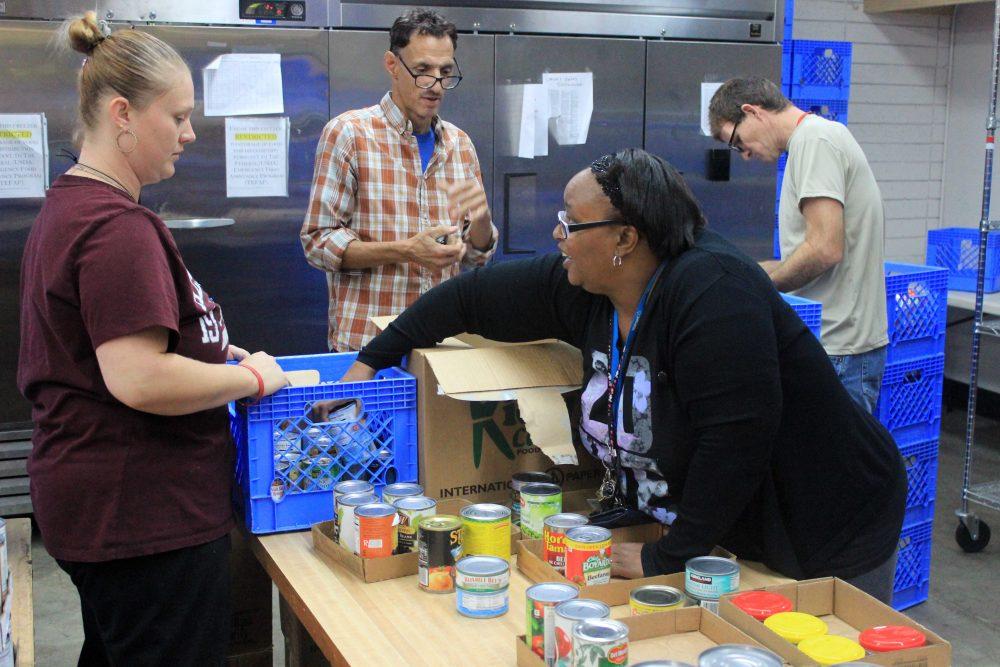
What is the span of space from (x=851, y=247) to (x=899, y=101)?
376 cm

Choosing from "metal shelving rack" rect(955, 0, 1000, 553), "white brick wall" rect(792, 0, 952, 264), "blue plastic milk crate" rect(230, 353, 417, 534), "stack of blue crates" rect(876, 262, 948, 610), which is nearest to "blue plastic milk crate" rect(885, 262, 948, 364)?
"stack of blue crates" rect(876, 262, 948, 610)

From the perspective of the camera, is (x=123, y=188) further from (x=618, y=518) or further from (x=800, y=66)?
(x=800, y=66)

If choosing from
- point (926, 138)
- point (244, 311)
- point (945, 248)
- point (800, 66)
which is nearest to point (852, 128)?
point (926, 138)

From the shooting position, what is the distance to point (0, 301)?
3.89 meters

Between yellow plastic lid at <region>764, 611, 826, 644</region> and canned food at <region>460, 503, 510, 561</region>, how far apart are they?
1.53ft

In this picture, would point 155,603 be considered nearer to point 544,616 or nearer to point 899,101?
point 544,616

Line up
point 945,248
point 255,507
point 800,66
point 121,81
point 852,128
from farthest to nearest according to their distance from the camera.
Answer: point 852,128 < point 945,248 < point 800,66 < point 255,507 < point 121,81

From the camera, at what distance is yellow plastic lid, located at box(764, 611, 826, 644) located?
4.76 ft

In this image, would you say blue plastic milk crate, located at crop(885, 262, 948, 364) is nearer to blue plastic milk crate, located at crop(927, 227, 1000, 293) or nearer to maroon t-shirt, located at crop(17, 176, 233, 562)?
blue plastic milk crate, located at crop(927, 227, 1000, 293)

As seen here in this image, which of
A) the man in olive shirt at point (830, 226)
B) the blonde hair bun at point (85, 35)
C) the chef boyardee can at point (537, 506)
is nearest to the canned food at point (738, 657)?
the chef boyardee can at point (537, 506)

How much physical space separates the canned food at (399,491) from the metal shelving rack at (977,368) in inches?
112

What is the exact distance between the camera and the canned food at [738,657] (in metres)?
1.27

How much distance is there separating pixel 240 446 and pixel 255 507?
13cm

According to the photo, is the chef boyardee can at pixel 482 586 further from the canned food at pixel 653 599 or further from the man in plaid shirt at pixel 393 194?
the man in plaid shirt at pixel 393 194
